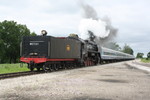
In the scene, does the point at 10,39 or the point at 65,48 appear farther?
the point at 10,39

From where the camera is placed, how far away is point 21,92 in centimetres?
919

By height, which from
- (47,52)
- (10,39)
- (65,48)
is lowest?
(47,52)

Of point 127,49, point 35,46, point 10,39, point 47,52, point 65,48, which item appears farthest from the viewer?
point 127,49

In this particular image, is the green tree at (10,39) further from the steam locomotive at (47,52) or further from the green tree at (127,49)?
the green tree at (127,49)

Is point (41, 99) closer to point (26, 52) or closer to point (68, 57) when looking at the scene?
point (26, 52)

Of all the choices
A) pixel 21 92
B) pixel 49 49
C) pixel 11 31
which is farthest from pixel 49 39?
pixel 11 31

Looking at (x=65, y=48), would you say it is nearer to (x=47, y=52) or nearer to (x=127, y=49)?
(x=47, y=52)

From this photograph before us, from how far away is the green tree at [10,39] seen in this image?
66.2 meters

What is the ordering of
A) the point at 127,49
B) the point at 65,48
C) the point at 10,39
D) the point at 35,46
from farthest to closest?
the point at 127,49 → the point at 10,39 → the point at 65,48 → the point at 35,46

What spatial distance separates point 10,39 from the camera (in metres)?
66.9

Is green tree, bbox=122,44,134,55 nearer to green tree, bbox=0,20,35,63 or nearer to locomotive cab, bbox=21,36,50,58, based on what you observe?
green tree, bbox=0,20,35,63

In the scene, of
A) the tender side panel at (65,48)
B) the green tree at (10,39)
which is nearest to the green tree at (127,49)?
the green tree at (10,39)

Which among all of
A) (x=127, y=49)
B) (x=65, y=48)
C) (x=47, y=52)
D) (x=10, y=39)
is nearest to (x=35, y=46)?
(x=47, y=52)

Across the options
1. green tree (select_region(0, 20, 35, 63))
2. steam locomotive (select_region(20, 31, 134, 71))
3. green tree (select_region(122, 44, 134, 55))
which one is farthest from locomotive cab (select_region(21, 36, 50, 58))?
green tree (select_region(122, 44, 134, 55))
